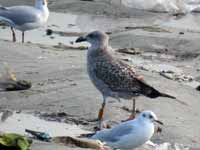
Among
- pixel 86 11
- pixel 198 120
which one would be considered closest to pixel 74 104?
pixel 198 120

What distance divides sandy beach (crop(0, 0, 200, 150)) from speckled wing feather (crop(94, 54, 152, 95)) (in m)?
0.35

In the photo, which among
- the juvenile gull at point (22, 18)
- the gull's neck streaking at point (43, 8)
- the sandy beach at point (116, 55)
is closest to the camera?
the sandy beach at point (116, 55)

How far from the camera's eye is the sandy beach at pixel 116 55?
9.55 metres

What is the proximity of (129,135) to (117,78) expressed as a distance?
1.66 meters

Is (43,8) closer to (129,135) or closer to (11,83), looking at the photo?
(11,83)

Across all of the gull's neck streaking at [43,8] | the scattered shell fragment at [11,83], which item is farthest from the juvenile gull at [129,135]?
the gull's neck streaking at [43,8]

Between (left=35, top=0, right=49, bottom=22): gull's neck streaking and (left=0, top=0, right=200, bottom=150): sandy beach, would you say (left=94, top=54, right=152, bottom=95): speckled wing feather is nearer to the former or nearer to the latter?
(left=0, top=0, right=200, bottom=150): sandy beach

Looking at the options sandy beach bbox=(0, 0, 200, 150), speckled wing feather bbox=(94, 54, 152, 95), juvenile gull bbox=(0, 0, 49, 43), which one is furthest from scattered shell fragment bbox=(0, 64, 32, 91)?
juvenile gull bbox=(0, 0, 49, 43)

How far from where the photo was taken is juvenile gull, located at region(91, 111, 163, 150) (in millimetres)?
7711

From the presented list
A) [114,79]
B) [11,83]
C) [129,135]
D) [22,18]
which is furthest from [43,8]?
[129,135]

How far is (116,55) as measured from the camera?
13148mm

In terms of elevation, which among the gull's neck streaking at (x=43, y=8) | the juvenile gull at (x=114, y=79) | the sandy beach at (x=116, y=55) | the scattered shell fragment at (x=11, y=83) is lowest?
the sandy beach at (x=116, y=55)

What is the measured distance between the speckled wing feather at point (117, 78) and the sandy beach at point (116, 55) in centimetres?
35

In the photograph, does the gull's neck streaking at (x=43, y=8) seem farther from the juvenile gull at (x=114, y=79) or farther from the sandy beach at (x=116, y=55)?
the juvenile gull at (x=114, y=79)
